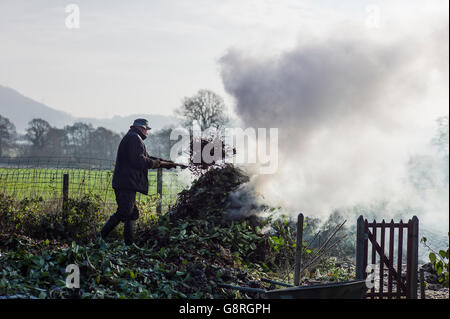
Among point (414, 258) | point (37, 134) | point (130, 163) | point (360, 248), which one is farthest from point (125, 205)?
point (37, 134)

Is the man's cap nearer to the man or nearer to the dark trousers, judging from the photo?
the man

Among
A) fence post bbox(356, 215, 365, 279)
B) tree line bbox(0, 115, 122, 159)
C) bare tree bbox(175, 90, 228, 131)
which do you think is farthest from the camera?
tree line bbox(0, 115, 122, 159)

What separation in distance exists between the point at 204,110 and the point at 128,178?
19.1m

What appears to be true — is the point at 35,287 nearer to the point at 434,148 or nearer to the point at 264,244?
the point at 264,244

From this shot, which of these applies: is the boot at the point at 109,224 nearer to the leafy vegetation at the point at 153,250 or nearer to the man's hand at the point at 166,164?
the leafy vegetation at the point at 153,250

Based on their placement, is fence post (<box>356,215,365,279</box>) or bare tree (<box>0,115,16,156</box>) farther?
bare tree (<box>0,115,16,156</box>)

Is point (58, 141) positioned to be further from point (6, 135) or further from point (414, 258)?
point (414, 258)

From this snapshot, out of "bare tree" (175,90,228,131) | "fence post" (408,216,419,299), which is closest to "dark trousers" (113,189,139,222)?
"fence post" (408,216,419,299)

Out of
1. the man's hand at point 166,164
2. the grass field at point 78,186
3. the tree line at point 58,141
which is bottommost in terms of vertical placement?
the grass field at point 78,186

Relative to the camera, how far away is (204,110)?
2722cm

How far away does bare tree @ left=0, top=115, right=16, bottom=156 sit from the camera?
37875 mm

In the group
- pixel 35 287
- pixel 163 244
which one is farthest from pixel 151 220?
pixel 35 287

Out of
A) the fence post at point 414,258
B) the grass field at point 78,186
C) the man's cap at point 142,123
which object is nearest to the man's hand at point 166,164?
the man's cap at point 142,123

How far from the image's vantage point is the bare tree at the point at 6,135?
37.9 meters
